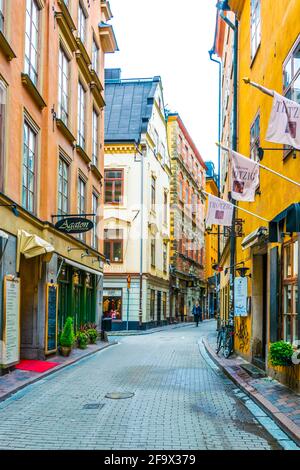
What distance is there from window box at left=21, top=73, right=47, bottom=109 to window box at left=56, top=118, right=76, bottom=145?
134 cm

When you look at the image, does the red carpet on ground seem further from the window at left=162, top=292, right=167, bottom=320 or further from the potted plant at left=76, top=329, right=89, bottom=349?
the window at left=162, top=292, right=167, bottom=320

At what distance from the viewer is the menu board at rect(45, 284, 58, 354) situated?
16.6 metres

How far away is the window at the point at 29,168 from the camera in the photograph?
616 inches

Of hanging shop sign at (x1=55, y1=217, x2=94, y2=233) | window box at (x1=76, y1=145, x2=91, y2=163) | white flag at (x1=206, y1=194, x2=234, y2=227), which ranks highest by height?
window box at (x1=76, y1=145, x2=91, y2=163)

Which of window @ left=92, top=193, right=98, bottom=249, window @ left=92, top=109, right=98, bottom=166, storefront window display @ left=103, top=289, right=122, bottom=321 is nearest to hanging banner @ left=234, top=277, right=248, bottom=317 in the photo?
window @ left=92, top=193, right=98, bottom=249

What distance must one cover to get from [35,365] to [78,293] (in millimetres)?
7631

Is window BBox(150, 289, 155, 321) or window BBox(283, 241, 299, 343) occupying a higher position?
window BBox(283, 241, 299, 343)

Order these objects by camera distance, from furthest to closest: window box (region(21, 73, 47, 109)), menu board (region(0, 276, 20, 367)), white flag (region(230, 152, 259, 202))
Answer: window box (region(21, 73, 47, 109)), menu board (region(0, 276, 20, 367)), white flag (region(230, 152, 259, 202))

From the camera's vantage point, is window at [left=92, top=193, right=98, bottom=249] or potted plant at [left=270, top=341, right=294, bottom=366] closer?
potted plant at [left=270, top=341, right=294, bottom=366]

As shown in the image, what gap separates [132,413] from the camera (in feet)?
31.1

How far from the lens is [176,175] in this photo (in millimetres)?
51562

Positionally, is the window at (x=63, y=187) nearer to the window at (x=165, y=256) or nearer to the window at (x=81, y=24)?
the window at (x=81, y=24)

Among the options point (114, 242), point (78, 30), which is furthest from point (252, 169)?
point (114, 242)

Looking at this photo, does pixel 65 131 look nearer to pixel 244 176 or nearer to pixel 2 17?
pixel 2 17
